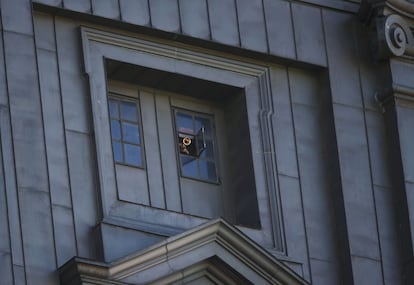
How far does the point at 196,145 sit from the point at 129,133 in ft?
3.71

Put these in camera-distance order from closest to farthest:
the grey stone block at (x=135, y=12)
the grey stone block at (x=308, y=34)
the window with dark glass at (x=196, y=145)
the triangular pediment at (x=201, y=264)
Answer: the triangular pediment at (x=201, y=264) < the grey stone block at (x=135, y=12) < the window with dark glass at (x=196, y=145) < the grey stone block at (x=308, y=34)

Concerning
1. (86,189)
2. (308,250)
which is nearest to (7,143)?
(86,189)

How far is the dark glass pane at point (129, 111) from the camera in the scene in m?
40.7

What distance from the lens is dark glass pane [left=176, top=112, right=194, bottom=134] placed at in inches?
1620

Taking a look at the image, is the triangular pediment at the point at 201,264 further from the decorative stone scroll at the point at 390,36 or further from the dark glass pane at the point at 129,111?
the decorative stone scroll at the point at 390,36

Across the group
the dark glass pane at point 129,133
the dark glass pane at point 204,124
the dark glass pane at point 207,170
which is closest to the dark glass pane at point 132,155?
the dark glass pane at point 129,133

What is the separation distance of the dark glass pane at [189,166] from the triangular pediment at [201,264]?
5.28 ft

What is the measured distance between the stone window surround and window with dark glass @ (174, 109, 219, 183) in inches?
25.1

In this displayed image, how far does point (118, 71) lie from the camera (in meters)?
40.6

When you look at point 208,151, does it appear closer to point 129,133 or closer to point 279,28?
point 129,133

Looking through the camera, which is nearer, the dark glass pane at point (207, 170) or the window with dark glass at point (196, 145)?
the window with dark glass at point (196, 145)

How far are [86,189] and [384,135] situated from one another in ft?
17.2

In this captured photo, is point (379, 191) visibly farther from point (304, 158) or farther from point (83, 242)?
point (83, 242)

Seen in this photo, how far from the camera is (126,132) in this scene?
1596 inches
